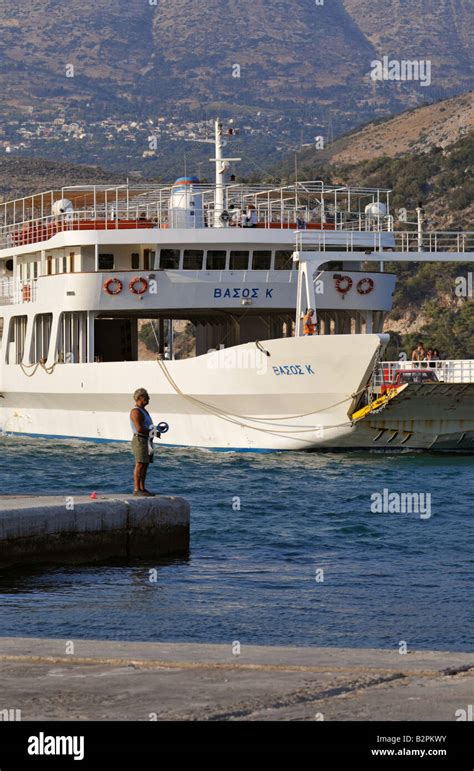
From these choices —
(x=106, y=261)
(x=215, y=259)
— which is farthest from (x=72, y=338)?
(x=215, y=259)

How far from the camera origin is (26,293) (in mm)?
38875

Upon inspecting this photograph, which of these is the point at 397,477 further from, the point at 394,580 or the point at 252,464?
the point at 394,580

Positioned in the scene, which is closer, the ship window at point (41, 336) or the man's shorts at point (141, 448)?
the man's shorts at point (141, 448)

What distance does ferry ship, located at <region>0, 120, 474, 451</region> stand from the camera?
2927 centimetres

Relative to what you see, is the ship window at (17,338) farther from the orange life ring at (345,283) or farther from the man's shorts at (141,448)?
the man's shorts at (141,448)

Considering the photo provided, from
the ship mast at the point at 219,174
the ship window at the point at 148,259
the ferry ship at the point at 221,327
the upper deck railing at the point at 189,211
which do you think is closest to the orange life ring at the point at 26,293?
Answer: the ferry ship at the point at 221,327

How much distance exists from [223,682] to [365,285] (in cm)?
2692

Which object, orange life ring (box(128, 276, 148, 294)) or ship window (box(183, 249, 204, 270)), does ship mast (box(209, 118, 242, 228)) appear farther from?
orange life ring (box(128, 276, 148, 294))

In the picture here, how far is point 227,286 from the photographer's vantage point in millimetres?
34094

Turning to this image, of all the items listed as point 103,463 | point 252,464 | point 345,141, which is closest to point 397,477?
point 252,464

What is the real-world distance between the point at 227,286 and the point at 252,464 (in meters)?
6.62

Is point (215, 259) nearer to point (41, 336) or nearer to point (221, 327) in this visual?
point (221, 327)

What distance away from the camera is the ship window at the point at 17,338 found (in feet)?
133

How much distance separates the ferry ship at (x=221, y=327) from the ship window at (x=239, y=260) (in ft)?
0.11
